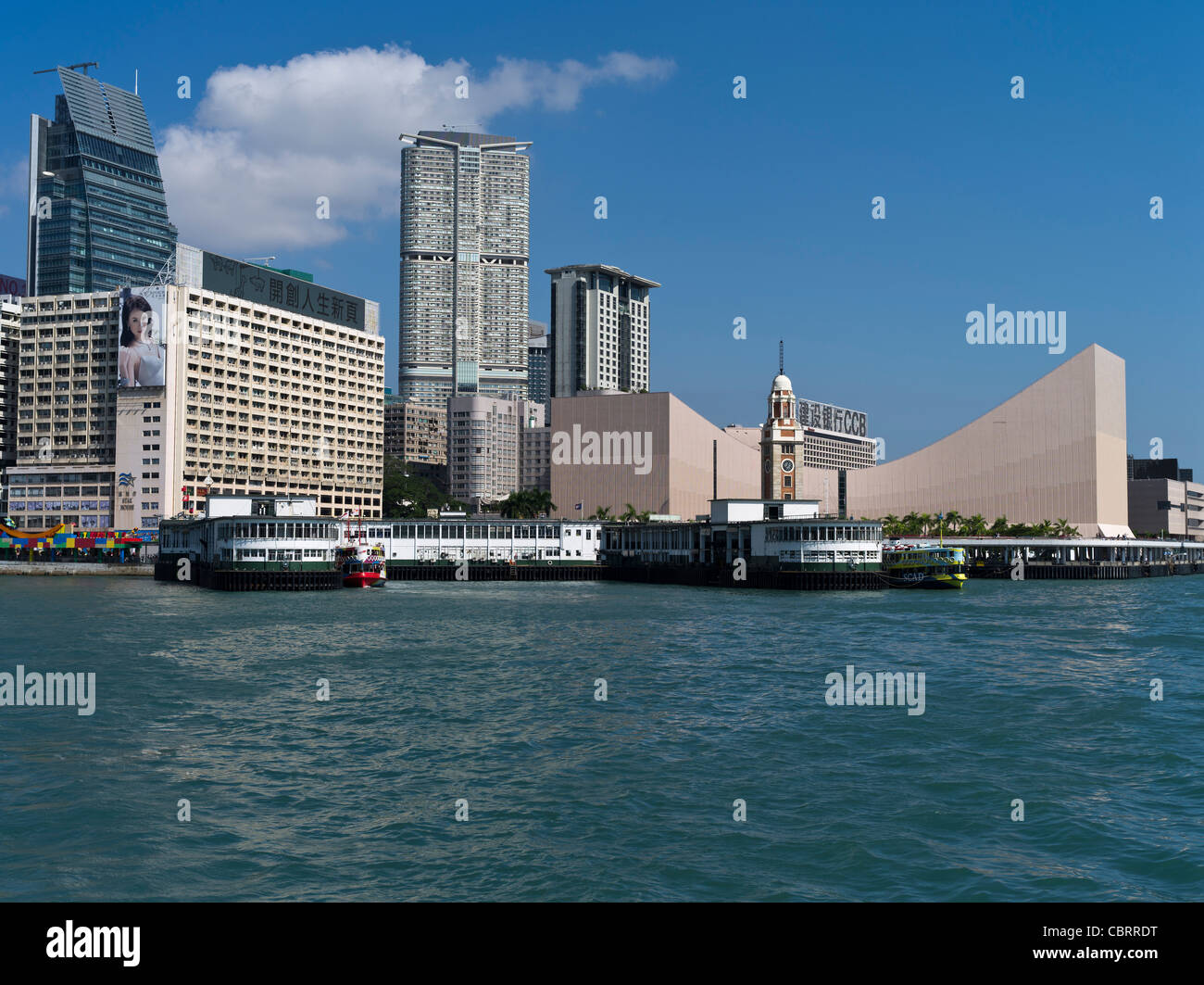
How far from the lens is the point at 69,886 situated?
10.8m

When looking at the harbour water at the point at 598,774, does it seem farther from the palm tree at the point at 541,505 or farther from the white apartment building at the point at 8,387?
the white apartment building at the point at 8,387

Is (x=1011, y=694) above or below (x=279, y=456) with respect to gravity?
below

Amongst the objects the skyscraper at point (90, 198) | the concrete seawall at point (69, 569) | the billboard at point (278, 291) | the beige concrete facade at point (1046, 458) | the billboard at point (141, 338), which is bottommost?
the concrete seawall at point (69, 569)

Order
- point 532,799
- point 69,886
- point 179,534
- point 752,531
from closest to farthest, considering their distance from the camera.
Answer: point 69,886
point 532,799
point 752,531
point 179,534

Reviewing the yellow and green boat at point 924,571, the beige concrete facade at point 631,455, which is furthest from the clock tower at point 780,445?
the yellow and green boat at point 924,571

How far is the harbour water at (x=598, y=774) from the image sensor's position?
11117 millimetres

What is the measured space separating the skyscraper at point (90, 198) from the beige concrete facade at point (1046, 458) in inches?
5208

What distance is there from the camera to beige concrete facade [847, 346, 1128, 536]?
390ft

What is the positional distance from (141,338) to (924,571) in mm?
81161
